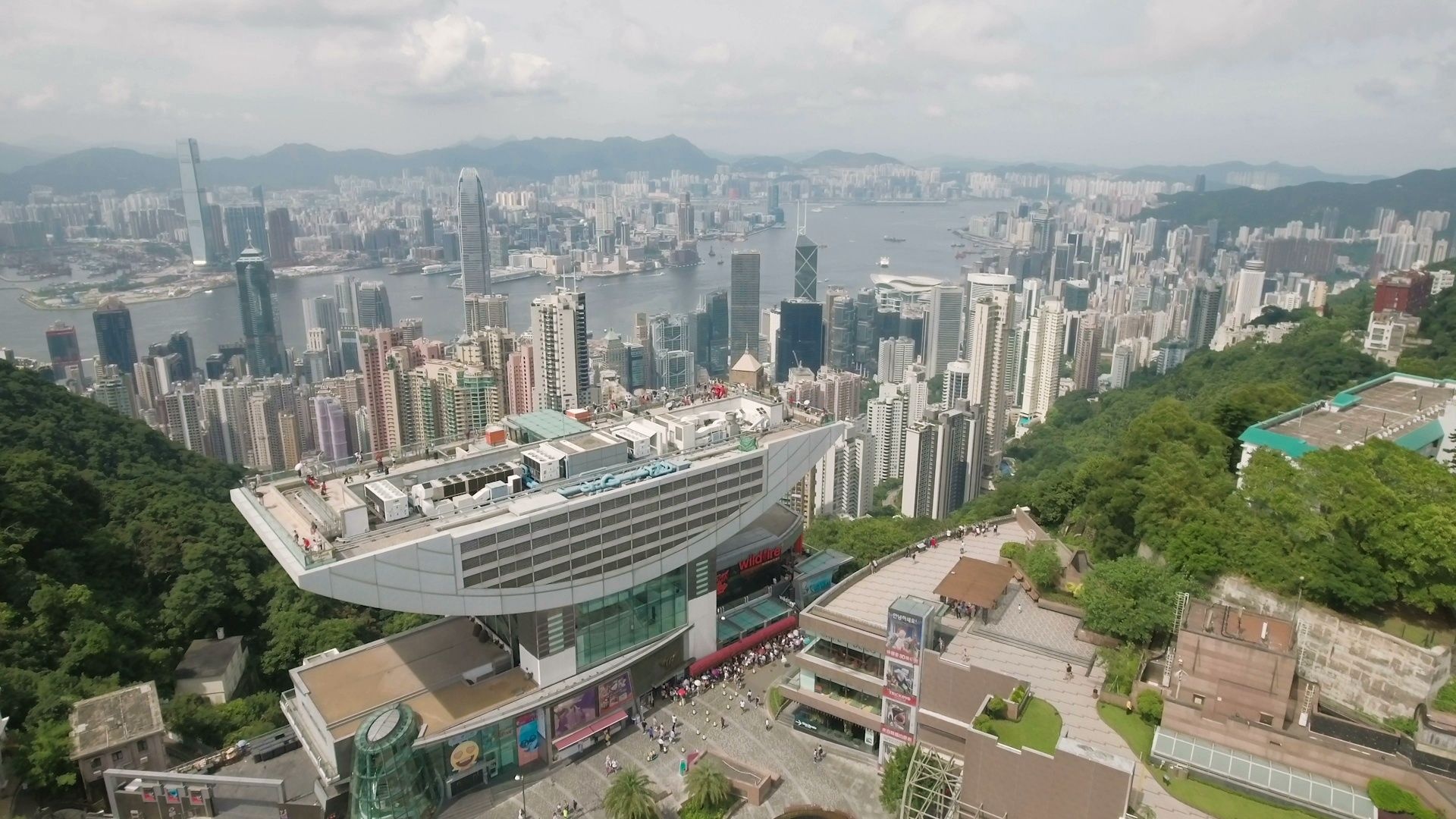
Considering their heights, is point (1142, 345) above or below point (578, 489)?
below

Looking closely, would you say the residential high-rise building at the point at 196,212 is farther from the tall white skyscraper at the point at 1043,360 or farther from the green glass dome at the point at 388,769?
the green glass dome at the point at 388,769

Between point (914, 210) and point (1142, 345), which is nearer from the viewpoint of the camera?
point (1142, 345)

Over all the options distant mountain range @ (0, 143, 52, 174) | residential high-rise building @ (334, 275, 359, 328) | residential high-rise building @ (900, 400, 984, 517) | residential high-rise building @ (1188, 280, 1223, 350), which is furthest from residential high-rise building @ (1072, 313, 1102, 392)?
distant mountain range @ (0, 143, 52, 174)

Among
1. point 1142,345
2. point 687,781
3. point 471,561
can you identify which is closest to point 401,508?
point 471,561

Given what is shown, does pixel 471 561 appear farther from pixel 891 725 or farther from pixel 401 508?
pixel 891 725

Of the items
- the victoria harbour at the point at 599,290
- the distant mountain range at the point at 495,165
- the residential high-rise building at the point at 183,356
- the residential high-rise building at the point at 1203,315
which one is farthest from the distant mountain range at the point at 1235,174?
the residential high-rise building at the point at 183,356

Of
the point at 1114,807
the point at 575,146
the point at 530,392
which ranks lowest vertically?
the point at 530,392

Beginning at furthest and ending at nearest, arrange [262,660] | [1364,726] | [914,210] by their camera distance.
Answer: [914,210]
[262,660]
[1364,726]
